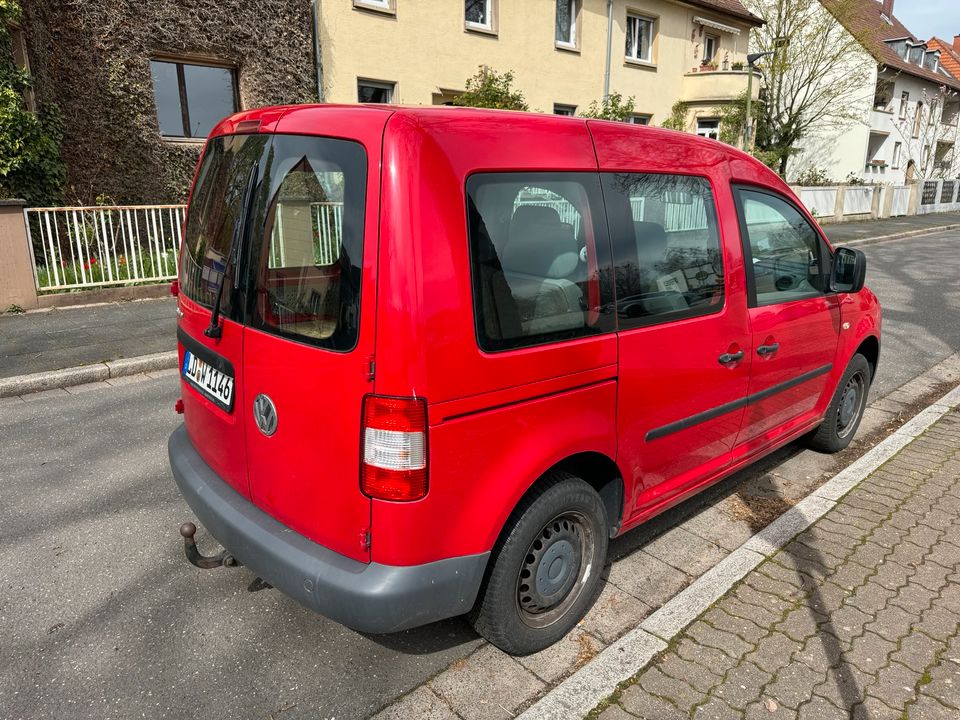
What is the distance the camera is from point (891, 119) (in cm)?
3491

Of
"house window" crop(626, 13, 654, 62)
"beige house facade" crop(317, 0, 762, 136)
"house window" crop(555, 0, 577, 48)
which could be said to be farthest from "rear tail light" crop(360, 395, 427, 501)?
"house window" crop(626, 13, 654, 62)

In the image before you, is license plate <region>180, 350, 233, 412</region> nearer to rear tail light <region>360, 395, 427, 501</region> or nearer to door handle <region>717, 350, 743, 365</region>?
rear tail light <region>360, 395, 427, 501</region>

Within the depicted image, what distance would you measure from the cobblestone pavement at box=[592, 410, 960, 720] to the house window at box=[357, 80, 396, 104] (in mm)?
14408

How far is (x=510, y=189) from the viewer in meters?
2.32

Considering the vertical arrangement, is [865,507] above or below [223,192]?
below

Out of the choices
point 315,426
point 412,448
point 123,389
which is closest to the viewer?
point 412,448

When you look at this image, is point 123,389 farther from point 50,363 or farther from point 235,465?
point 235,465

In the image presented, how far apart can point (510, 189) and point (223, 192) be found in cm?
116

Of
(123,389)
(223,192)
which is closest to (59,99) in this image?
(123,389)

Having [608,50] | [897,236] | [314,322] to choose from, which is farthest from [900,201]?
[314,322]

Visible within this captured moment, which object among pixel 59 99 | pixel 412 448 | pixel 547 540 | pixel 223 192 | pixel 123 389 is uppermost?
pixel 59 99

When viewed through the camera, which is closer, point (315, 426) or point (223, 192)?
point (315, 426)

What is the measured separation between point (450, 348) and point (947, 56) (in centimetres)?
5769

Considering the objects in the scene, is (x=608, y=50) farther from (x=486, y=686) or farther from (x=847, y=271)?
(x=486, y=686)
